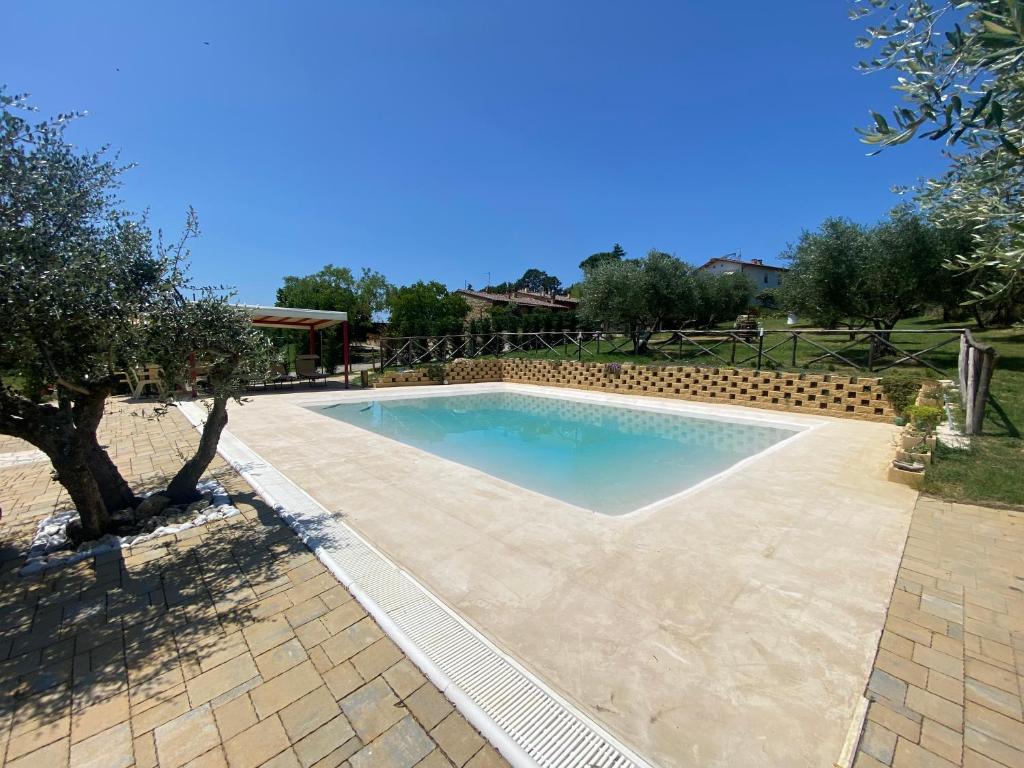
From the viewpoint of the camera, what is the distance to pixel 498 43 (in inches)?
380

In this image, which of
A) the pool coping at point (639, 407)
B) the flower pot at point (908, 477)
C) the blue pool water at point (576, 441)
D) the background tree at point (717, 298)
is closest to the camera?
the flower pot at point (908, 477)

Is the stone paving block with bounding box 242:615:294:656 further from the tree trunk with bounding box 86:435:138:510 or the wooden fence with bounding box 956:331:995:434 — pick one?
the wooden fence with bounding box 956:331:995:434

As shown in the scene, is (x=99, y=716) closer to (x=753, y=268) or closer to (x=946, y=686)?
(x=946, y=686)

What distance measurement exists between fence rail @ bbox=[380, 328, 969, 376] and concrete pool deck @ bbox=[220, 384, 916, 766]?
6.76 metres

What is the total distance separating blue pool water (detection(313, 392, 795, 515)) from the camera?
6.71m

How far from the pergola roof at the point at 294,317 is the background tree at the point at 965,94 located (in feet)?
42.4

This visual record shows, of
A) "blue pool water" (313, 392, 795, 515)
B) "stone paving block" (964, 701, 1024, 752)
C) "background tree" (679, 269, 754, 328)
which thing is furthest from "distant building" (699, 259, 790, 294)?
"stone paving block" (964, 701, 1024, 752)

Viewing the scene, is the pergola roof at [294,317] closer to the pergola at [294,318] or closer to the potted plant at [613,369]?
the pergola at [294,318]

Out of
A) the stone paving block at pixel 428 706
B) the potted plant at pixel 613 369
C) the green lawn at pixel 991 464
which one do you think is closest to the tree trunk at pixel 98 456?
the stone paving block at pixel 428 706

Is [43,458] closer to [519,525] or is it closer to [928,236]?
[519,525]

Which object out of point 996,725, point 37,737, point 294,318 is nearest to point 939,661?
point 996,725

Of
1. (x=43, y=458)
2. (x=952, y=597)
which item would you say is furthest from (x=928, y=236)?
(x=43, y=458)

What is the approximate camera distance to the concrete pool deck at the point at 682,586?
1984mm

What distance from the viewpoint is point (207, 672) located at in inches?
88.4
